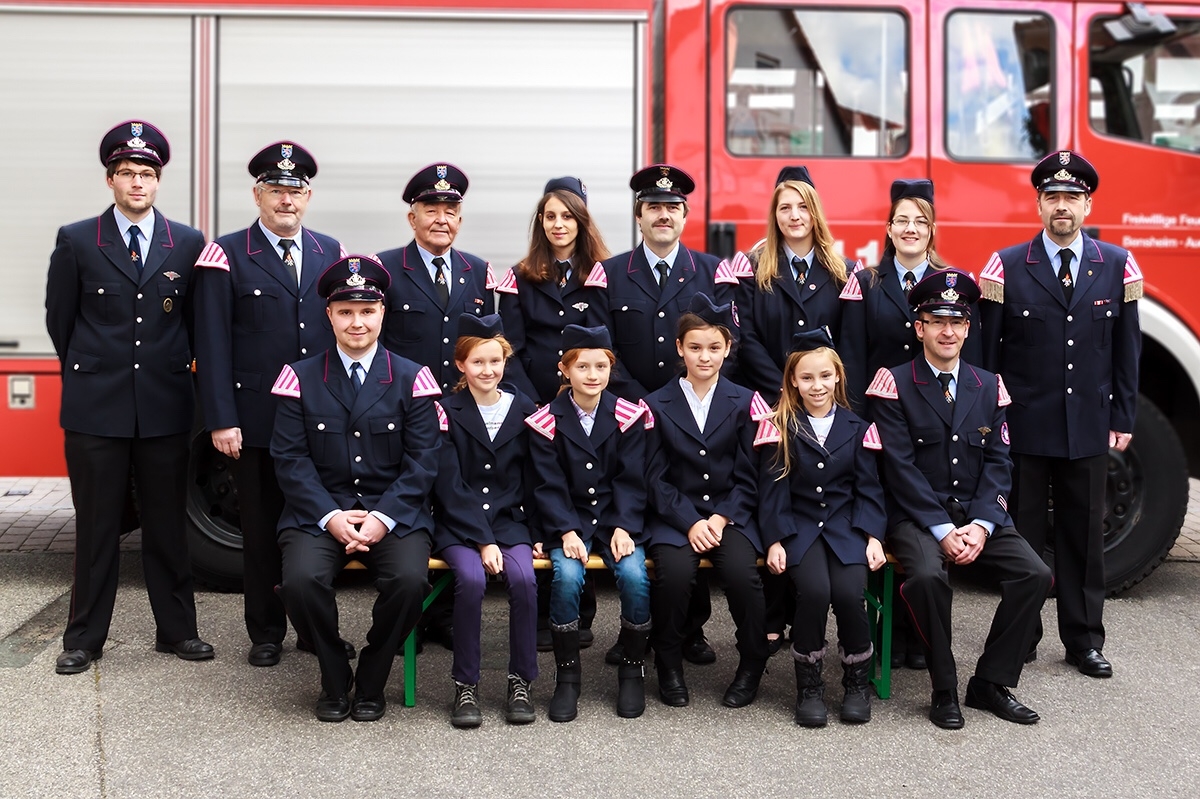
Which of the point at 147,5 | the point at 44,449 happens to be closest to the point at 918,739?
the point at 44,449

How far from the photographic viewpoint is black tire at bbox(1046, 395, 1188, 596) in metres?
5.34

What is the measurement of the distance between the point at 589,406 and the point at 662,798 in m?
1.47

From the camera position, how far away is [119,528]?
4582mm

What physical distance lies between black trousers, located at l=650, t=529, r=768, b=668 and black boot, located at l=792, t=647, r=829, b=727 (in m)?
0.17

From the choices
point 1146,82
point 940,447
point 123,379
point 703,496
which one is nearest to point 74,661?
point 123,379

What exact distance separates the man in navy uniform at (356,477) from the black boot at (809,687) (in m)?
1.32

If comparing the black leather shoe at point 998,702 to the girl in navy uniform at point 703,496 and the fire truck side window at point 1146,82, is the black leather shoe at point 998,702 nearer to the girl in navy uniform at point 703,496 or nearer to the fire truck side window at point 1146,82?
the girl in navy uniform at point 703,496

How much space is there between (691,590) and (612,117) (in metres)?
2.28

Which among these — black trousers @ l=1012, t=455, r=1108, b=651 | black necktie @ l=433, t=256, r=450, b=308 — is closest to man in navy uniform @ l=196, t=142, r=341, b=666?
black necktie @ l=433, t=256, r=450, b=308

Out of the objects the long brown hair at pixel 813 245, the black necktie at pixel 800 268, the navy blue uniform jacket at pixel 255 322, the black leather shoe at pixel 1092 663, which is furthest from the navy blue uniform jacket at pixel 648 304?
the black leather shoe at pixel 1092 663

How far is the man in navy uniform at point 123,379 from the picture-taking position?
4430 millimetres

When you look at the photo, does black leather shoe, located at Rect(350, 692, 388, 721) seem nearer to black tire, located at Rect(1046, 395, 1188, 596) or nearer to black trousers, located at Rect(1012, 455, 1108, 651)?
black trousers, located at Rect(1012, 455, 1108, 651)

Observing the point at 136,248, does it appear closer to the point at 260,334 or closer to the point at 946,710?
the point at 260,334

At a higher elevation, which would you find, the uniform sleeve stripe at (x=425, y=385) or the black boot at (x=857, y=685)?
the uniform sleeve stripe at (x=425, y=385)
